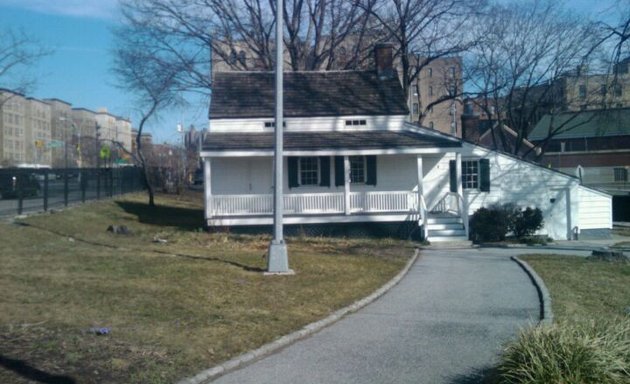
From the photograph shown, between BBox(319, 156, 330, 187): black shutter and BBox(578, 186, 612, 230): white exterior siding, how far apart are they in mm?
10961

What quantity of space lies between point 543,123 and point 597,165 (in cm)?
645

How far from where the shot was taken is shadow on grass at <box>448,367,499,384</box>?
663 centimetres

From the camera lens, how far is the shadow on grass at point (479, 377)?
6.63 m

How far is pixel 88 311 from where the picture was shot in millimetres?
8844

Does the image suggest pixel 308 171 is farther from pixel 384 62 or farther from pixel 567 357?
pixel 567 357

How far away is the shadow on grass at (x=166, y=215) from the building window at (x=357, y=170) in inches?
254

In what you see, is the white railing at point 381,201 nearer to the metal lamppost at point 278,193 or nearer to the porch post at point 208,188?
the porch post at point 208,188

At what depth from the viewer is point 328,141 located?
24.4 meters

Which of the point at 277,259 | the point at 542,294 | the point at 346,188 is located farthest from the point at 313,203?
the point at 542,294

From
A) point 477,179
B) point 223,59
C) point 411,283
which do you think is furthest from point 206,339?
point 223,59

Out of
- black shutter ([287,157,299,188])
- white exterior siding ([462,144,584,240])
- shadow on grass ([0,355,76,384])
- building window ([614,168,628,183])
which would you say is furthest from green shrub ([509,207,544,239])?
building window ([614,168,628,183])

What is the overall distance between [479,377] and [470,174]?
69.9 feet

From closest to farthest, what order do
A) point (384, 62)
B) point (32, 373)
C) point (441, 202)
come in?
point (32, 373), point (441, 202), point (384, 62)

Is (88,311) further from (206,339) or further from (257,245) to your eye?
(257,245)
